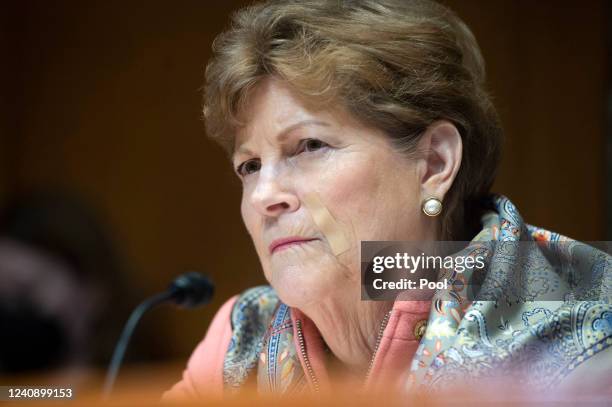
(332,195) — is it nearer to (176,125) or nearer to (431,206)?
(431,206)

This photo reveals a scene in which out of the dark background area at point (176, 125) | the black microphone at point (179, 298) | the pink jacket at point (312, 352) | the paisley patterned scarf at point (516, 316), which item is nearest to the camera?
the paisley patterned scarf at point (516, 316)

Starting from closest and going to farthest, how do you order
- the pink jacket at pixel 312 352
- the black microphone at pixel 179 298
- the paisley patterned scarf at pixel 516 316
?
Answer: the paisley patterned scarf at pixel 516 316, the pink jacket at pixel 312 352, the black microphone at pixel 179 298

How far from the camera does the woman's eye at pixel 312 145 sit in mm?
1279

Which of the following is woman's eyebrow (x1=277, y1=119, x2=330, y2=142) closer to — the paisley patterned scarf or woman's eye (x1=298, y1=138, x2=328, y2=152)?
woman's eye (x1=298, y1=138, x2=328, y2=152)

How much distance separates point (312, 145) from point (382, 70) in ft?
0.52

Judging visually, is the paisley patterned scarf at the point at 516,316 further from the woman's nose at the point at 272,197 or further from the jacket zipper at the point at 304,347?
the woman's nose at the point at 272,197

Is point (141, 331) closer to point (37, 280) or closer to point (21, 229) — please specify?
point (37, 280)

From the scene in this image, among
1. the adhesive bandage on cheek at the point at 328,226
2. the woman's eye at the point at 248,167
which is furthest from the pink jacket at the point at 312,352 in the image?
the woman's eye at the point at 248,167

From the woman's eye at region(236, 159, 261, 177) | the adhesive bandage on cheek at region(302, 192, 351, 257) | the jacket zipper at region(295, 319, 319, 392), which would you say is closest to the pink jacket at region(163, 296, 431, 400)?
the jacket zipper at region(295, 319, 319, 392)

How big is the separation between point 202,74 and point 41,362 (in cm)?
62

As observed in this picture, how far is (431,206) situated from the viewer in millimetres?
1281

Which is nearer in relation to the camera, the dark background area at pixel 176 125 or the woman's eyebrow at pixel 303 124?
the woman's eyebrow at pixel 303 124

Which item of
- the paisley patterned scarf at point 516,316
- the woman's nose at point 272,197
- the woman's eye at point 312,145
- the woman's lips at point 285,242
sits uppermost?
the woman's eye at point 312,145

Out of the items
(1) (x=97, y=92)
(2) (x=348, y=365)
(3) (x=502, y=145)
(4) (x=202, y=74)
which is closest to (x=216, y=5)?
(4) (x=202, y=74)
